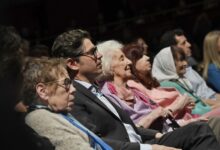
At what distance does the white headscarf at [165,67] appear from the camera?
5.63m

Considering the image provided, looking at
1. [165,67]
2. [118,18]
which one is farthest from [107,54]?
[118,18]

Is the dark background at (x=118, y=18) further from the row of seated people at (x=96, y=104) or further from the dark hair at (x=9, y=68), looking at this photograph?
the dark hair at (x=9, y=68)

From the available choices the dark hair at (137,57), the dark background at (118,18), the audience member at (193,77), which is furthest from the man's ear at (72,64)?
the dark background at (118,18)

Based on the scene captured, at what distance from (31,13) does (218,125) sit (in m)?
9.57

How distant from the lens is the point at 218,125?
4125 millimetres

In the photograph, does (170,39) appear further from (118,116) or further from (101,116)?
(101,116)

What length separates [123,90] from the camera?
456 centimetres

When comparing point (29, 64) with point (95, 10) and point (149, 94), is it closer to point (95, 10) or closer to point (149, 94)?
point (149, 94)

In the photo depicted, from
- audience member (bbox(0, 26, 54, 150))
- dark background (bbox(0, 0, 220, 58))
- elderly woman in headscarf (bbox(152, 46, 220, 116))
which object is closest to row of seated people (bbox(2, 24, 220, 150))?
elderly woman in headscarf (bbox(152, 46, 220, 116))

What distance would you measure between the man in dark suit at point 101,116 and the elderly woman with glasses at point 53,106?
→ 33 cm

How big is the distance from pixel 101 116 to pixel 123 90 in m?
0.80

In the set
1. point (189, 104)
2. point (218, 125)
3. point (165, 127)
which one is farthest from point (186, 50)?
point (218, 125)

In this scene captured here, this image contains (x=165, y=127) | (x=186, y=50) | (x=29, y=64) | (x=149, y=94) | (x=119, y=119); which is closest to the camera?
(x=29, y=64)

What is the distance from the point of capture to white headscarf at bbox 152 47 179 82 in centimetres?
563
